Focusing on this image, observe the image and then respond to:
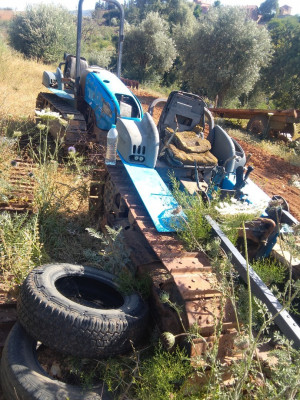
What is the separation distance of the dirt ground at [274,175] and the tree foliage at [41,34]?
13.7 metres

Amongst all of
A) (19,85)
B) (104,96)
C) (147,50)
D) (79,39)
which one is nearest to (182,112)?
(104,96)

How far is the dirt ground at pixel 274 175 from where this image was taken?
921 centimetres

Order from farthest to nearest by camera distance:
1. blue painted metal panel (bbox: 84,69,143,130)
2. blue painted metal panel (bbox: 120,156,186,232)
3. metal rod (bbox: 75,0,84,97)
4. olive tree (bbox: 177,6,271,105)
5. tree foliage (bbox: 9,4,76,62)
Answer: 1. tree foliage (bbox: 9,4,76,62)
2. olive tree (bbox: 177,6,271,105)
3. metal rod (bbox: 75,0,84,97)
4. blue painted metal panel (bbox: 84,69,143,130)
5. blue painted metal panel (bbox: 120,156,186,232)

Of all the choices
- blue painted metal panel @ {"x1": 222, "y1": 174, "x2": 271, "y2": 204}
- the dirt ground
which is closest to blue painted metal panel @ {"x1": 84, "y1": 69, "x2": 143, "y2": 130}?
blue painted metal panel @ {"x1": 222, "y1": 174, "x2": 271, "y2": 204}

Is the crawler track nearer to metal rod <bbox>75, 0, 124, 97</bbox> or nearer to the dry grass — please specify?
metal rod <bbox>75, 0, 124, 97</bbox>

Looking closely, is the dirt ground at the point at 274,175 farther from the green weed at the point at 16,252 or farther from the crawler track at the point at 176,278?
the green weed at the point at 16,252

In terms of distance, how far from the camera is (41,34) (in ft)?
73.5

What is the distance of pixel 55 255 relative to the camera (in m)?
4.11

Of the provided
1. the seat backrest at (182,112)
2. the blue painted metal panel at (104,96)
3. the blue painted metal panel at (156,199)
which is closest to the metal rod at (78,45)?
the blue painted metal panel at (104,96)

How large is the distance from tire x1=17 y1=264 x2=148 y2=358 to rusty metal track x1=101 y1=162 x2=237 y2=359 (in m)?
0.25

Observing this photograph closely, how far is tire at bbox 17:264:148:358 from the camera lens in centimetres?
257

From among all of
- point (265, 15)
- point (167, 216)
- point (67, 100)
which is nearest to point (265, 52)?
point (67, 100)

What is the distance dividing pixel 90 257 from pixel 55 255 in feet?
1.74

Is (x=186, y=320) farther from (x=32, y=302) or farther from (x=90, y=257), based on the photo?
(x=90, y=257)
